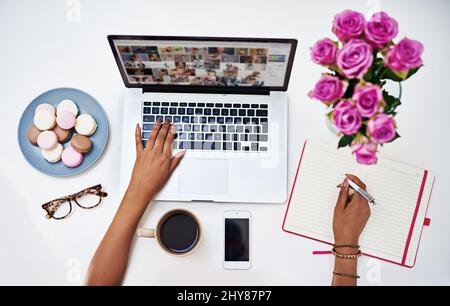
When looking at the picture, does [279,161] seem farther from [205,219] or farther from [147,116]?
[147,116]

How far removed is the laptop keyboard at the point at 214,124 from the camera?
945mm

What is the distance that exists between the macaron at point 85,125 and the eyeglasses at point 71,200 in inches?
5.6

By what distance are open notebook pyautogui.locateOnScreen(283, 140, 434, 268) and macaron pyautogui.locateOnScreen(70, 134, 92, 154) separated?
1.76 ft

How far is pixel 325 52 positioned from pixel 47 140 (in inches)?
27.5

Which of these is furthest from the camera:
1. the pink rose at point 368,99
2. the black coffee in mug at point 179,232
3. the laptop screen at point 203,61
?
the black coffee in mug at point 179,232

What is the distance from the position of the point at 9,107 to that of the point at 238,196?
0.66 meters

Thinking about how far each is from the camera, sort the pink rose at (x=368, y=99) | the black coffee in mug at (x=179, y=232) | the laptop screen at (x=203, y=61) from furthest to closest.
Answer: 1. the black coffee in mug at (x=179, y=232)
2. the laptop screen at (x=203, y=61)
3. the pink rose at (x=368, y=99)

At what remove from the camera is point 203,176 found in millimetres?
944

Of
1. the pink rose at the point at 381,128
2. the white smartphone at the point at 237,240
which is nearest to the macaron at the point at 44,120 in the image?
the white smartphone at the point at 237,240

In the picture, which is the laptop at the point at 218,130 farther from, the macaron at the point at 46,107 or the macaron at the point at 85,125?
the macaron at the point at 46,107

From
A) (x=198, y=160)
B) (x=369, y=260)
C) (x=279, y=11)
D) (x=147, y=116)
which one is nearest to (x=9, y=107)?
(x=147, y=116)

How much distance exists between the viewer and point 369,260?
933 millimetres

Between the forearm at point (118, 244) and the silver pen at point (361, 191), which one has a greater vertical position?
the silver pen at point (361, 191)
